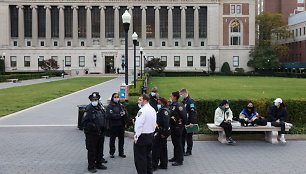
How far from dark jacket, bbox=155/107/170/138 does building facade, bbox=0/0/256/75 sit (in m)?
93.7

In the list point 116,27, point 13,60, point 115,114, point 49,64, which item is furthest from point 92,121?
point 13,60

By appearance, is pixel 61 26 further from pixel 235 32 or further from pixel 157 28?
pixel 235 32

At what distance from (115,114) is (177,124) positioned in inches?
77.5

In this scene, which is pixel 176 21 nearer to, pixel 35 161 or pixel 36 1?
pixel 36 1

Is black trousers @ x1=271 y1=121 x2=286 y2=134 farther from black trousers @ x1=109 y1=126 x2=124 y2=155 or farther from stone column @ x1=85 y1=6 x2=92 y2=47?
stone column @ x1=85 y1=6 x2=92 y2=47

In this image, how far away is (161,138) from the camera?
1173 cm

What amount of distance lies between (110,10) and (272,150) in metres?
96.9

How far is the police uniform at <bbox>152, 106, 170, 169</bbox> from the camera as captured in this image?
11453 millimetres

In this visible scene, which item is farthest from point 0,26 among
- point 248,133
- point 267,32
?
point 248,133

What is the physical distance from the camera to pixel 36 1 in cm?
10488

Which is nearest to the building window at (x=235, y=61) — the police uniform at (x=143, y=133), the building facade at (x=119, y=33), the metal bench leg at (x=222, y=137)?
the building facade at (x=119, y=33)

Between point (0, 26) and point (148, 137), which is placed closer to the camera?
point (148, 137)

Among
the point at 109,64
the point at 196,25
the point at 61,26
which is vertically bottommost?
the point at 109,64

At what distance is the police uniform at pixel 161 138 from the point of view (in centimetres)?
1145
